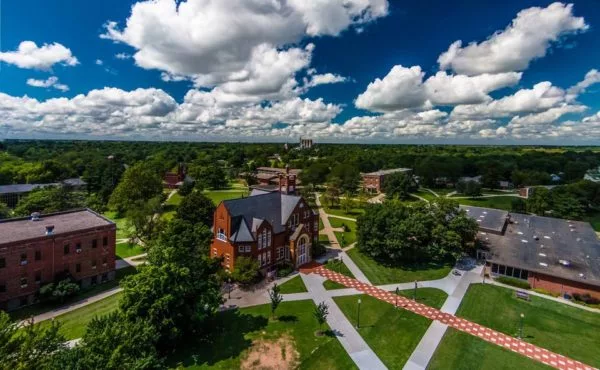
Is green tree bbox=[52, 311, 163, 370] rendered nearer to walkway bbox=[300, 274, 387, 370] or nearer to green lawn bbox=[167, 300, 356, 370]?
green lawn bbox=[167, 300, 356, 370]

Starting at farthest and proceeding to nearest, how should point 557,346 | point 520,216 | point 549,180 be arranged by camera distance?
1. point 549,180
2. point 520,216
3. point 557,346

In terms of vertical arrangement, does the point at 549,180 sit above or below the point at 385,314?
above

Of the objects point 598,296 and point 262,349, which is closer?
point 262,349

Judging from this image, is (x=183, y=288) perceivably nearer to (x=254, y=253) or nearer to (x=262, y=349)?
(x=262, y=349)

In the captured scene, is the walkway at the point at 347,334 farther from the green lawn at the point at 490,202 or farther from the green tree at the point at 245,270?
the green lawn at the point at 490,202

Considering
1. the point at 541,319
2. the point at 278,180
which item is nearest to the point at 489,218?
the point at 541,319

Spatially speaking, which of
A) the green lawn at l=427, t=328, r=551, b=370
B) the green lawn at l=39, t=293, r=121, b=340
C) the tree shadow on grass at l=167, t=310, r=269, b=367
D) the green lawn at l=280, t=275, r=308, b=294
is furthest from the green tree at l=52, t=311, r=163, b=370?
the green lawn at l=427, t=328, r=551, b=370

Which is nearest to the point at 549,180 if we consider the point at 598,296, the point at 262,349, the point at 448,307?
the point at 598,296
